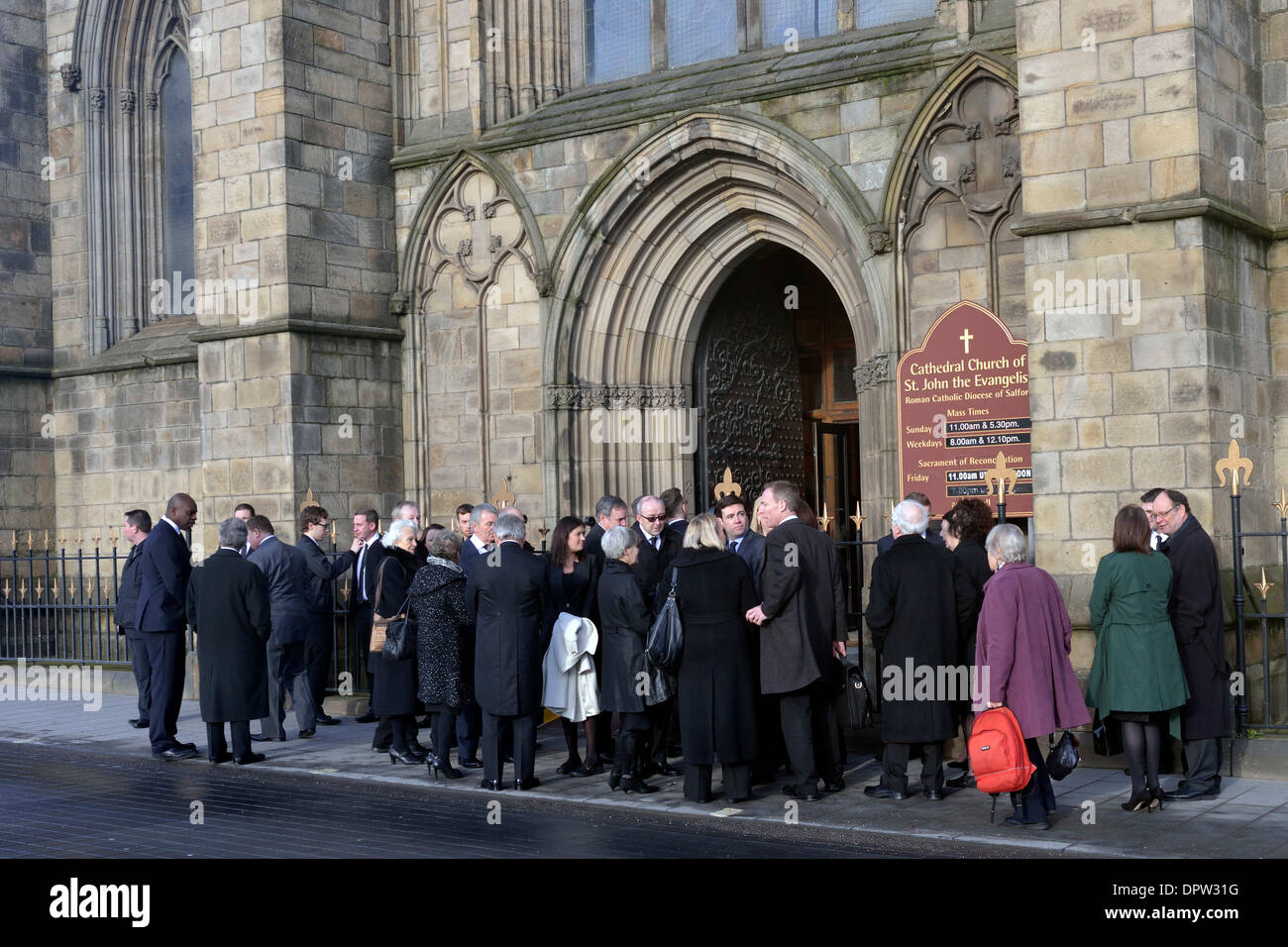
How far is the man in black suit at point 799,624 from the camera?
320 inches

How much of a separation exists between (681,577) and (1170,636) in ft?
8.39

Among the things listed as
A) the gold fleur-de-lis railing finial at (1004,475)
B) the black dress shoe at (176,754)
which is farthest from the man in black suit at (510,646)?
the gold fleur-de-lis railing finial at (1004,475)

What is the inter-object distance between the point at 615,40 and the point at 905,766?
8.80 metres

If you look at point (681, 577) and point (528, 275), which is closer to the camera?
point (681, 577)

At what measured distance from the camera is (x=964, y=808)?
25.7 feet

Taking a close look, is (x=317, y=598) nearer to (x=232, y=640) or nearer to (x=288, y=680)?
(x=288, y=680)

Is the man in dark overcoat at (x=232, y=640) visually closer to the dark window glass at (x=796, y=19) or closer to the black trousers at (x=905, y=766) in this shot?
the black trousers at (x=905, y=766)

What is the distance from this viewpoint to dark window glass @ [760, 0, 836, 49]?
13.2m

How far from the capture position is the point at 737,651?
26.8ft

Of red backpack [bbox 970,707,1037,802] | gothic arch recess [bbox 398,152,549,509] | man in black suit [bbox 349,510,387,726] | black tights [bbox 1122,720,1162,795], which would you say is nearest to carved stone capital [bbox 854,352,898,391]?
gothic arch recess [bbox 398,152,549,509]

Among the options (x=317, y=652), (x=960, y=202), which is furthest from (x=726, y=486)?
(x=317, y=652)

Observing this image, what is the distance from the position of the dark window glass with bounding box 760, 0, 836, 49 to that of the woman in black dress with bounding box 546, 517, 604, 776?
6.12m
